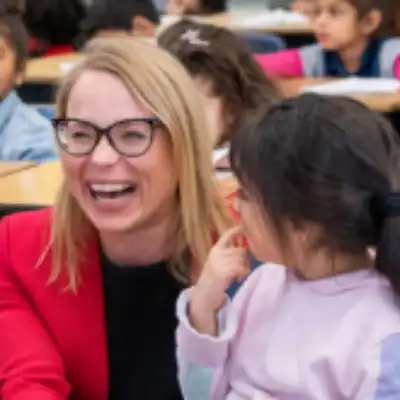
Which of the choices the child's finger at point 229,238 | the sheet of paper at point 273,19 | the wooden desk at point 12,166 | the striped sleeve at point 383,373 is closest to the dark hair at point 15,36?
the wooden desk at point 12,166

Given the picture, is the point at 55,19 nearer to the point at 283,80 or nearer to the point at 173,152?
the point at 283,80

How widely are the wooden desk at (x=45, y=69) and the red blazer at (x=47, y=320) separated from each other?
258 cm

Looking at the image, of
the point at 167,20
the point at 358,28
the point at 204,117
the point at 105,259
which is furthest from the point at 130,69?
the point at 167,20

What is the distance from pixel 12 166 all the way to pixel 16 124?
1.17 ft

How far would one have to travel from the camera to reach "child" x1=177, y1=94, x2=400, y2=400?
1.15 m

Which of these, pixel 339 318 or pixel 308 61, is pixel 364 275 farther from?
pixel 308 61

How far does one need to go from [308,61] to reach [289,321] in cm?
320

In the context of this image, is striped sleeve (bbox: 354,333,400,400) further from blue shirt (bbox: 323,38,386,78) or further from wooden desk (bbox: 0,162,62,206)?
blue shirt (bbox: 323,38,386,78)

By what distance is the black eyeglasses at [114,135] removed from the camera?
1416 millimetres

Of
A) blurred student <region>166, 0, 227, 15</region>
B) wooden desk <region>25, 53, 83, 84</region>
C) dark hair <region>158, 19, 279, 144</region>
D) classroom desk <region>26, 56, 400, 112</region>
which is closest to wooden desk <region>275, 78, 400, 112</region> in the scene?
classroom desk <region>26, 56, 400, 112</region>

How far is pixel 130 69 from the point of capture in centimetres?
143

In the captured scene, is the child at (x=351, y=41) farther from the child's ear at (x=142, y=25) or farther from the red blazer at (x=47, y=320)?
the red blazer at (x=47, y=320)

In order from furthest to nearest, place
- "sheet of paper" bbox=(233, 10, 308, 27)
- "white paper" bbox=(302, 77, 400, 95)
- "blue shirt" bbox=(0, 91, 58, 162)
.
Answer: "sheet of paper" bbox=(233, 10, 308, 27)
"white paper" bbox=(302, 77, 400, 95)
"blue shirt" bbox=(0, 91, 58, 162)

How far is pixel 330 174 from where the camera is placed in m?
1.15
